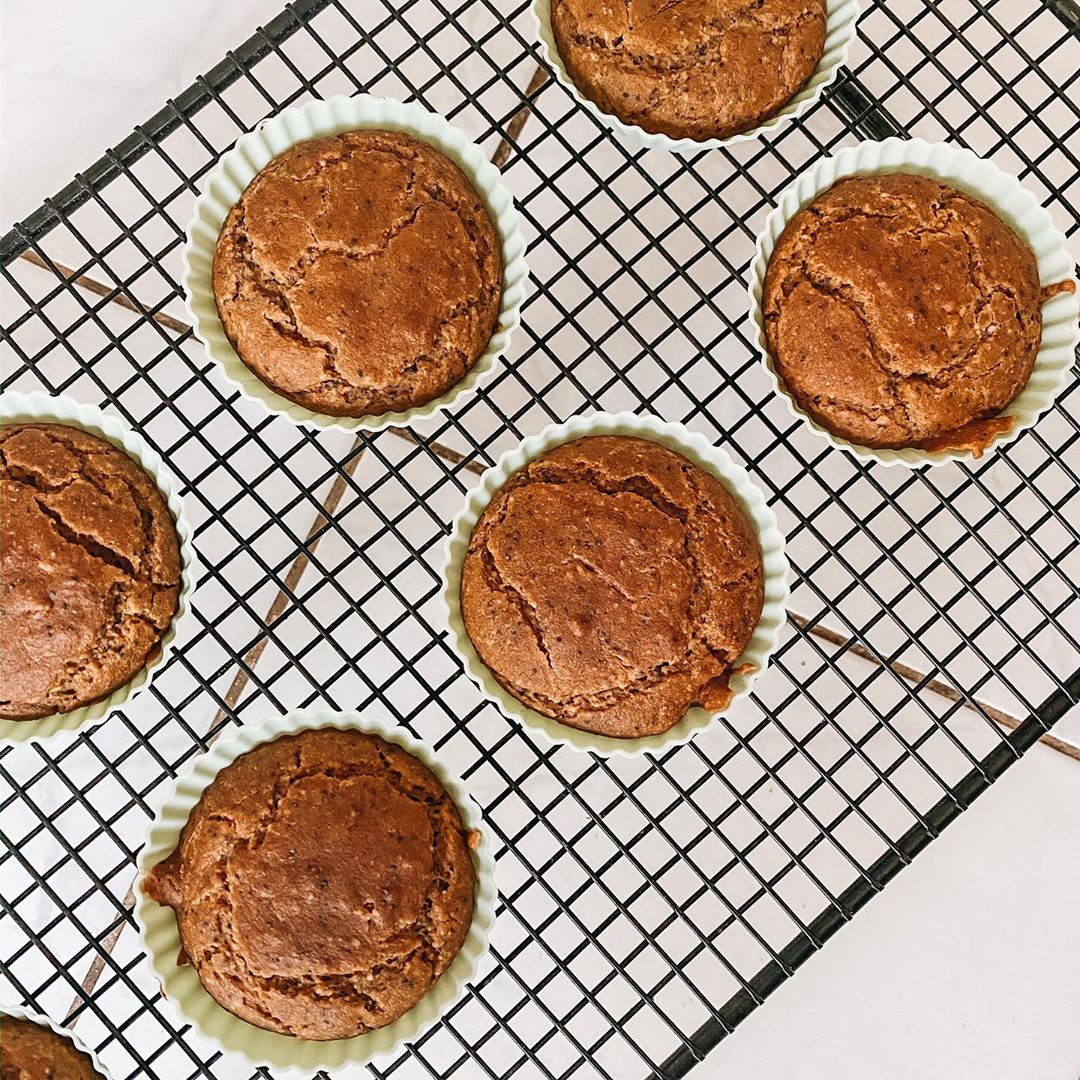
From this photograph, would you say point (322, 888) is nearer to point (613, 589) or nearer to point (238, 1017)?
point (238, 1017)

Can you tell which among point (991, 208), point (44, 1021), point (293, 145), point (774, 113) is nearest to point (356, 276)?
point (293, 145)

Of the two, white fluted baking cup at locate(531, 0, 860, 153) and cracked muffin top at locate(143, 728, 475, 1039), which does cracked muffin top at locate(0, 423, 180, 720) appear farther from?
white fluted baking cup at locate(531, 0, 860, 153)

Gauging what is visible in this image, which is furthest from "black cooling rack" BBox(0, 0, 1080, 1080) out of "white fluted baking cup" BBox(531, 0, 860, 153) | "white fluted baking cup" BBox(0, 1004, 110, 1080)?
"white fluted baking cup" BBox(0, 1004, 110, 1080)

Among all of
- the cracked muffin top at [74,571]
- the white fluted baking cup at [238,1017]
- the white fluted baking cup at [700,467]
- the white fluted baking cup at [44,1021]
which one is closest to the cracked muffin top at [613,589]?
the white fluted baking cup at [700,467]

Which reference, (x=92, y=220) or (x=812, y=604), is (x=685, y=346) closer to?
(x=812, y=604)

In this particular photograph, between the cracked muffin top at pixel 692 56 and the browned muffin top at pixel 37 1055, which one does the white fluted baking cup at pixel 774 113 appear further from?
the browned muffin top at pixel 37 1055

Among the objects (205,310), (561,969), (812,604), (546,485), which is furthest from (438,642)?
(812,604)
